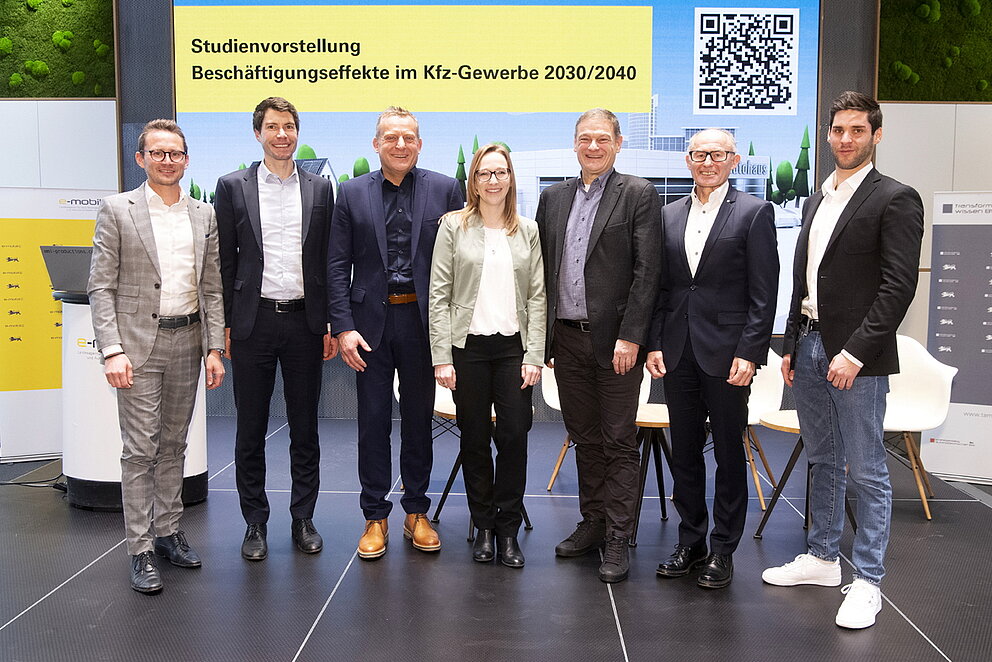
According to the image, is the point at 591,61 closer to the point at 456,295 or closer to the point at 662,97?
the point at 662,97

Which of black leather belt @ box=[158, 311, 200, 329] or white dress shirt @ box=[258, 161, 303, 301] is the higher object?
white dress shirt @ box=[258, 161, 303, 301]

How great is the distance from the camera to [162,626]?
298 centimetres

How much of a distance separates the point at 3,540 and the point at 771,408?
393 centimetres

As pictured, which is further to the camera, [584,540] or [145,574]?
[584,540]

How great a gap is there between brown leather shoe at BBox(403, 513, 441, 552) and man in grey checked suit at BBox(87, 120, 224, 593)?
0.91 metres

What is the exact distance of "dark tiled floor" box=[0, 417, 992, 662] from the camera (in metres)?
2.82

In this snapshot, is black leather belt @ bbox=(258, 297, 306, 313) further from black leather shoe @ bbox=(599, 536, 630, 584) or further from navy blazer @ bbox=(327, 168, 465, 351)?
black leather shoe @ bbox=(599, 536, 630, 584)

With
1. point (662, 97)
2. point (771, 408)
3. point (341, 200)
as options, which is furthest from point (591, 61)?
point (341, 200)

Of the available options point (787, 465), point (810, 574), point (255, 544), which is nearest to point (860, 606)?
point (810, 574)

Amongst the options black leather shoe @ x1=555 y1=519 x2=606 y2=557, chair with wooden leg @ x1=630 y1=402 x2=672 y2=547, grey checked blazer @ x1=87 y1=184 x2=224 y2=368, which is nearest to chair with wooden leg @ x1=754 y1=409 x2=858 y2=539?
chair with wooden leg @ x1=630 y1=402 x2=672 y2=547

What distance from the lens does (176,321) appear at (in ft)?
11.0

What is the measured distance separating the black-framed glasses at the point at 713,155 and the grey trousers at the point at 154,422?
81.7 inches

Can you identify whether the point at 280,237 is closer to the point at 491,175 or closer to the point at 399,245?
the point at 399,245

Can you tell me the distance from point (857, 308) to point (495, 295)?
4.35 ft
